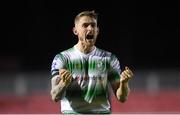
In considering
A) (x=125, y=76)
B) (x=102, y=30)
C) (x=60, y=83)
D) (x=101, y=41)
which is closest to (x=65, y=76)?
(x=60, y=83)

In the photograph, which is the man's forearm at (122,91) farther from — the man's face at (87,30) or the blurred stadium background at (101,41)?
the blurred stadium background at (101,41)

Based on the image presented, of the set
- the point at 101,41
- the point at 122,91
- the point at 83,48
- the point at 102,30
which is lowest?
the point at 122,91

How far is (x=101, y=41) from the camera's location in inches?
332

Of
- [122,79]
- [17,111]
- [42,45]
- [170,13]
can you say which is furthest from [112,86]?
[170,13]

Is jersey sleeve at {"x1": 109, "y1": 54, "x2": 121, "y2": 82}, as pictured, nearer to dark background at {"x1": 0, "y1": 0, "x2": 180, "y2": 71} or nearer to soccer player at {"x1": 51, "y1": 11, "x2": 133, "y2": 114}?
soccer player at {"x1": 51, "y1": 11, "x2": 133, "y2": 114}

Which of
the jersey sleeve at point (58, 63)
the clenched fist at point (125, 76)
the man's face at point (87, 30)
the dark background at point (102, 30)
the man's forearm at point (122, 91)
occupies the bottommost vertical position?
the man's forearm at point (122, 91)

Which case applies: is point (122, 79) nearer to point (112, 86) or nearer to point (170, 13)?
point (112, 86)

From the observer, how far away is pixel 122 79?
143 cm

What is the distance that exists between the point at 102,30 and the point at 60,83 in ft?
22.5

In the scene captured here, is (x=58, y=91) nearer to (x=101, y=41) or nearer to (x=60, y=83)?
(x=60, y=83)

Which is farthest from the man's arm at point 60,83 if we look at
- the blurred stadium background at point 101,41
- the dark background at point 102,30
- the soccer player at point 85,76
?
the dark background at point 102,30

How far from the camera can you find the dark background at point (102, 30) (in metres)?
8.03

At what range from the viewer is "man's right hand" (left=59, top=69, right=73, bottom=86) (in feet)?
4.54

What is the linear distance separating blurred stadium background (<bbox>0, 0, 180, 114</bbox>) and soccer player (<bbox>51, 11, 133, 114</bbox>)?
582 centimetres
